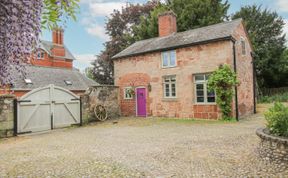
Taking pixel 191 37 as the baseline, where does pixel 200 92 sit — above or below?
below

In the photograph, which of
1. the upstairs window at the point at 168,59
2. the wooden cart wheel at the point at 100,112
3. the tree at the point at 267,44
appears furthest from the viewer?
the tree at the point at 267,44

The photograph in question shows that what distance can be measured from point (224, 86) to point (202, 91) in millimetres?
1446

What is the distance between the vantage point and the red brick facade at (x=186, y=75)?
1331 cm

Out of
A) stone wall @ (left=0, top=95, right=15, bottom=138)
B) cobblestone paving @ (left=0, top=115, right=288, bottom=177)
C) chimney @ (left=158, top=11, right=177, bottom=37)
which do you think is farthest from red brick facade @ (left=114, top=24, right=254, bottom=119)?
stone wall @ (left=0, top=95, right=15, bottom=138)

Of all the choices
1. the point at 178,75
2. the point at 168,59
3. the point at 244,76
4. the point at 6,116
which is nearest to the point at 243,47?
the point at 244,76

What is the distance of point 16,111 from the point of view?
1065 centimetres

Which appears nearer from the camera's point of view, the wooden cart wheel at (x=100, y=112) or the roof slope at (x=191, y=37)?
the roof slope at (x=191, y=37)

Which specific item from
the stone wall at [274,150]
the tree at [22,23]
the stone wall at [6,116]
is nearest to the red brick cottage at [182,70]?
the stone wall at [274,150]

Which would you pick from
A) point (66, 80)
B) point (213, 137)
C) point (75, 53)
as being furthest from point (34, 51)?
point (75, 53)

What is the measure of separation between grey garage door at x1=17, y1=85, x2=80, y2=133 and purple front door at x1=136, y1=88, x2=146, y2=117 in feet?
15.0

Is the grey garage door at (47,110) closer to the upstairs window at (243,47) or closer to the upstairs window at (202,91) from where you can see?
the upstairs window at (202,91)

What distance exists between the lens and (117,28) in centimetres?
3086

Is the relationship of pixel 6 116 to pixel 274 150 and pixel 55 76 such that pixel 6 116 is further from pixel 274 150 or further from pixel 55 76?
pixel 55 76

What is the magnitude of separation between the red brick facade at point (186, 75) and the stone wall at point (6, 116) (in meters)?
8.08
